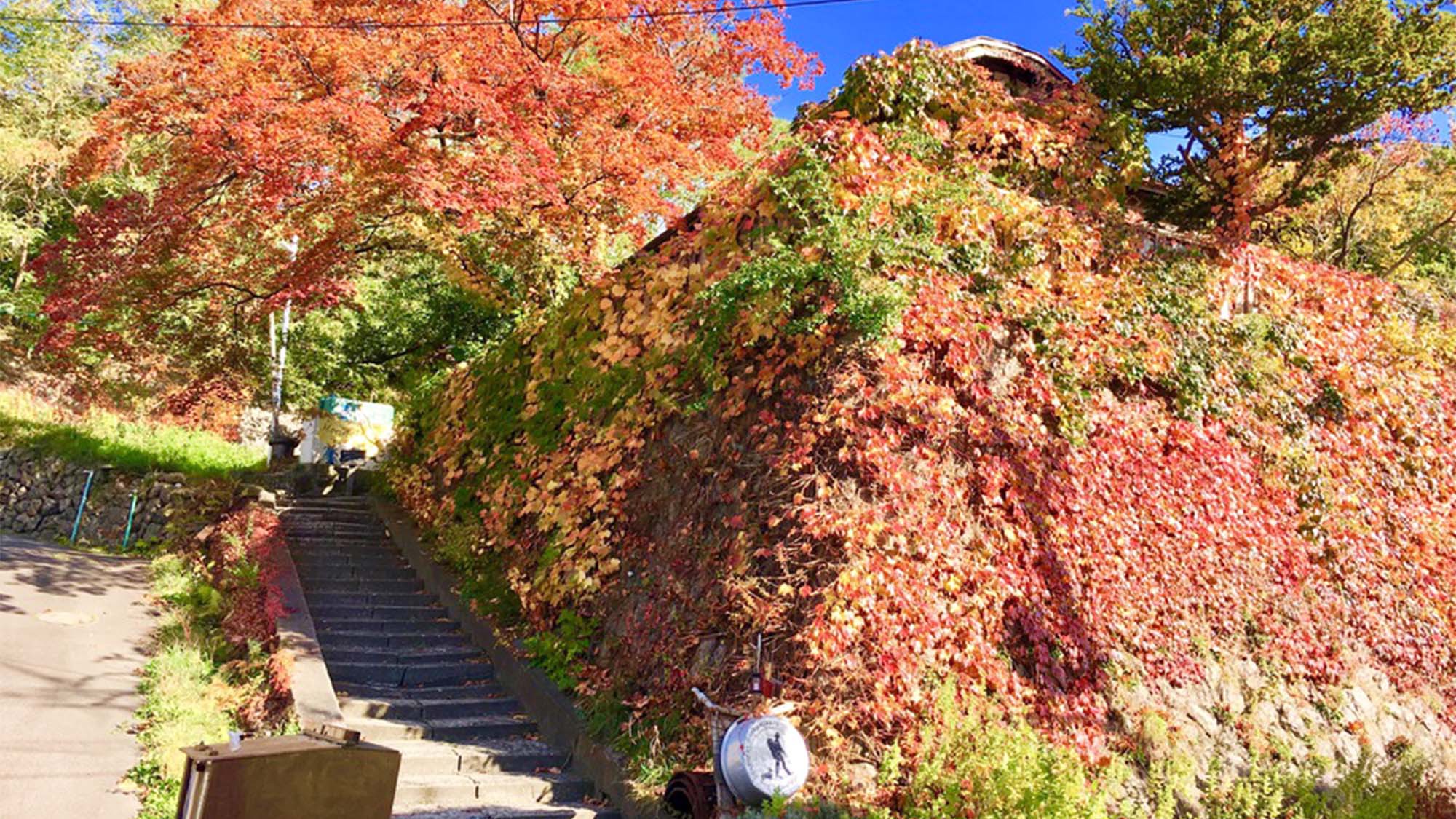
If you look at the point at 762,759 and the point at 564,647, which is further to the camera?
the point at 564,647

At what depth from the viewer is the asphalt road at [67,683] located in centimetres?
616

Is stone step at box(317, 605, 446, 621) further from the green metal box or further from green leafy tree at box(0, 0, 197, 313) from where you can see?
green leafy tree at box(0, 0, 197, 313)

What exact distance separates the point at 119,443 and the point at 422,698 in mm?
12478

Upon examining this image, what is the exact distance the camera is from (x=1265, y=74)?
9977 mm

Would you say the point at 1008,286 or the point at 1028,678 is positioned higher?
the point at 1008,286

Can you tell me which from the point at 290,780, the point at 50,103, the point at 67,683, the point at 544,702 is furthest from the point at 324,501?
the point at 50,103

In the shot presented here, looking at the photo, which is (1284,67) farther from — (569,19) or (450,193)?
(450,193)

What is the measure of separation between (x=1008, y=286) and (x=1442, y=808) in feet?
16.7

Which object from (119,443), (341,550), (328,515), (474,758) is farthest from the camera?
(119,443)

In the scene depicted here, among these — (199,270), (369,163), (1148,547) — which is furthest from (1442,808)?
(199,270)

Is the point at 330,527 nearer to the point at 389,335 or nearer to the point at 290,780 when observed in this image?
the point at 389,335

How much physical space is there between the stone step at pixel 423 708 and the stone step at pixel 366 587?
3014mm

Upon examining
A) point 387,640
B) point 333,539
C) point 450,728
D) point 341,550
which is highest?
point 333,539

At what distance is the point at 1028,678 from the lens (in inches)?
266
